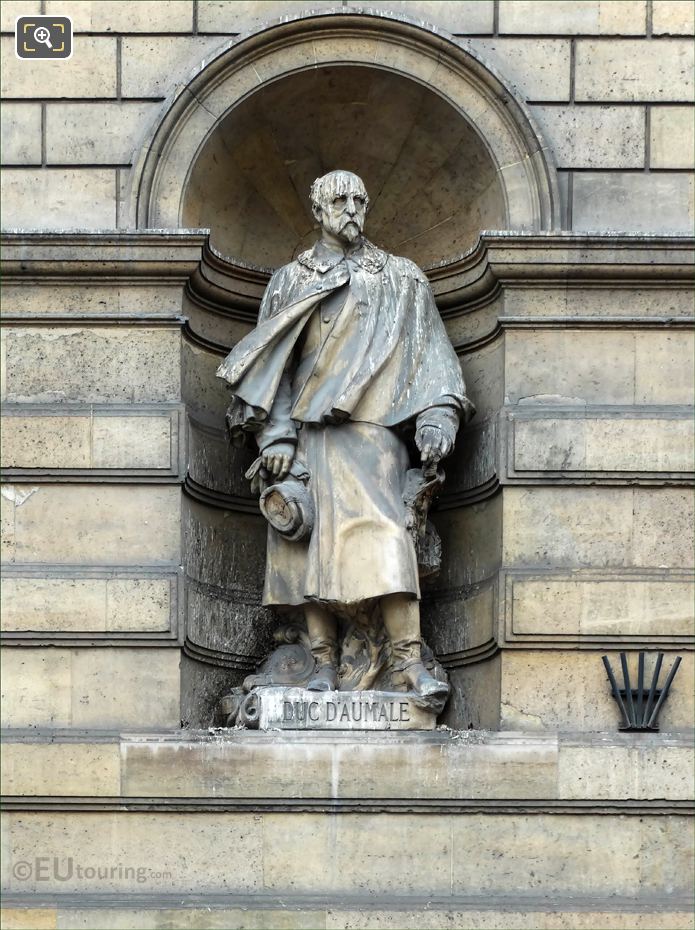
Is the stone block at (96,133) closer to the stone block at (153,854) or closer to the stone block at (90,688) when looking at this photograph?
the stone block at (90,688)

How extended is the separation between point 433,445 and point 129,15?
3.52 meters

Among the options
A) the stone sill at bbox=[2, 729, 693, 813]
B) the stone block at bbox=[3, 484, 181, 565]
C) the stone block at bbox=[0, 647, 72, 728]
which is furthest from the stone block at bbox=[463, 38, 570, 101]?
the stone block at bbox=[0, 647, 72, 728]

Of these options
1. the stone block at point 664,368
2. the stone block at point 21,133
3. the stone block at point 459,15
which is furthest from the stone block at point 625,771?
the stone block at point 21,133

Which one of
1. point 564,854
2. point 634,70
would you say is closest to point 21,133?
point 634,70

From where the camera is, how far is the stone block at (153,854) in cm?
1727

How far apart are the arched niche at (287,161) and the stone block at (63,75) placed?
0.50 metres

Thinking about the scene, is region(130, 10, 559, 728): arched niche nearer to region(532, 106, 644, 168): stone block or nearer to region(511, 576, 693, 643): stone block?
region(532, 106, 644, 168): stone block

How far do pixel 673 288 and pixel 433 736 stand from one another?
128 inches

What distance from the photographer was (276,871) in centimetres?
1727

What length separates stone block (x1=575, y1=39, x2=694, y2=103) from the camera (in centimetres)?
1844

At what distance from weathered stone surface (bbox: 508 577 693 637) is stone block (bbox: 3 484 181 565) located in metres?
2.25

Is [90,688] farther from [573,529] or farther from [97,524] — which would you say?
[573,529]

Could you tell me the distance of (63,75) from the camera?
60.8 ft

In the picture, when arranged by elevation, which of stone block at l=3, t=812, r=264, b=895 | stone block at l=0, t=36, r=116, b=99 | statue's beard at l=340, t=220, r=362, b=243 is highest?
stone block at l=0, t=36, r=116, b=99
